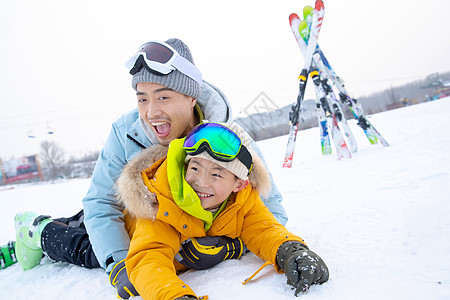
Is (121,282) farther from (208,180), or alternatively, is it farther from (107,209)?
(208,180)

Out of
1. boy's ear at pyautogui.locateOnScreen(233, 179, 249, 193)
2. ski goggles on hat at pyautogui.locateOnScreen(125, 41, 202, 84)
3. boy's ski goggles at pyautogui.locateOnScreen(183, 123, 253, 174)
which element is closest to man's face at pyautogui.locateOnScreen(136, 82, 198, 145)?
ski goggles on hat at pyautogui.locateOnScreen(125, 41, 202, 84)

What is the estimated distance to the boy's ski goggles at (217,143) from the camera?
1.52 metres

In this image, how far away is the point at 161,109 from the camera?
1.87m

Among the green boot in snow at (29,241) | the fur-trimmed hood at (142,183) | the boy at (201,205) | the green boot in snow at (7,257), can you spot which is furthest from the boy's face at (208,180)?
the green boot in snow at (7,257)

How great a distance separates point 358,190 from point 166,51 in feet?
7.25

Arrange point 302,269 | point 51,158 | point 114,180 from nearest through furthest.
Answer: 1. point 302,269
2. point 114,180
3. point 51,158

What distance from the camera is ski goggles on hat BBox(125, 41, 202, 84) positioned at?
1.88 m

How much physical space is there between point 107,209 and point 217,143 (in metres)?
0.91

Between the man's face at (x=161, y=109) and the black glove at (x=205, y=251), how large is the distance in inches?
27.8

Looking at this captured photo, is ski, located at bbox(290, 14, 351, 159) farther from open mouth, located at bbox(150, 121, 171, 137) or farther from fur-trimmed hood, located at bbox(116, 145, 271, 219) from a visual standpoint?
open mouth, located at bbox(150, 121, 171, 137)

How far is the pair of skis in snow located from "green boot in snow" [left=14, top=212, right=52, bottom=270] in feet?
13.3

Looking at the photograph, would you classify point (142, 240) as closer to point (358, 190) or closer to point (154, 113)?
point (154, 113)

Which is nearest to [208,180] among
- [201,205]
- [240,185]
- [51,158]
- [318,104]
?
[201,205]

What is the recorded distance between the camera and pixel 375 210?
7.16ft
